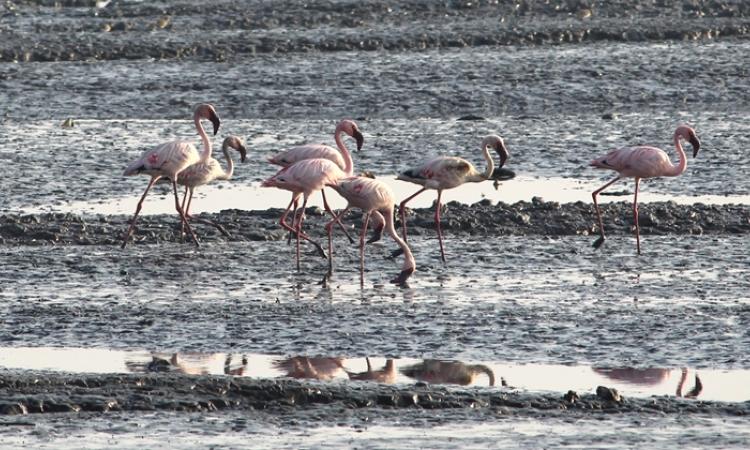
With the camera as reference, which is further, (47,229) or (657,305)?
(47,229)

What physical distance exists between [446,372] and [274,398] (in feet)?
A: 3.66

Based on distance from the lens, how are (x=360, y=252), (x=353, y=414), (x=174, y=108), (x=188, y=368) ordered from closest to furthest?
(x=353, y=414), (x=188, y=368), (x=360, y=252), (x=174, y=108)

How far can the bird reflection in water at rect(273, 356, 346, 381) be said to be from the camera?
8891mm

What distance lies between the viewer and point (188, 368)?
29.6 feet

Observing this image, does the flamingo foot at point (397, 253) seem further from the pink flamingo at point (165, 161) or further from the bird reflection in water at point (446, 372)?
the bird reflection in water at point (446, 372)

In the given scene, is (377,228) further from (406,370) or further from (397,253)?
(406,370)

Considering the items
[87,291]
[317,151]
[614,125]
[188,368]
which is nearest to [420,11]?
[614,125]

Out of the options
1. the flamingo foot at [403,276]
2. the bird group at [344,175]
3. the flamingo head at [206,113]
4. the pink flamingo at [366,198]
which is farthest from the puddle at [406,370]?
the flamingo head at [206,113]

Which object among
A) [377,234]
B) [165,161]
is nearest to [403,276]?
[377,234]

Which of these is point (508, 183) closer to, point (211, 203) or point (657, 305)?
point (211, 203)

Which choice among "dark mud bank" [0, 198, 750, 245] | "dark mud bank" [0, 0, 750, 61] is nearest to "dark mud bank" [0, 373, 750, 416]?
"dark mud bank" [0, 198, 750, 245]

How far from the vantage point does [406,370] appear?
898 cm

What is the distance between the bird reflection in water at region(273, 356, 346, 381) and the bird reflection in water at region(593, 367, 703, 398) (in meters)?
1.43

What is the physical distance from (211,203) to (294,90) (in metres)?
5.99
